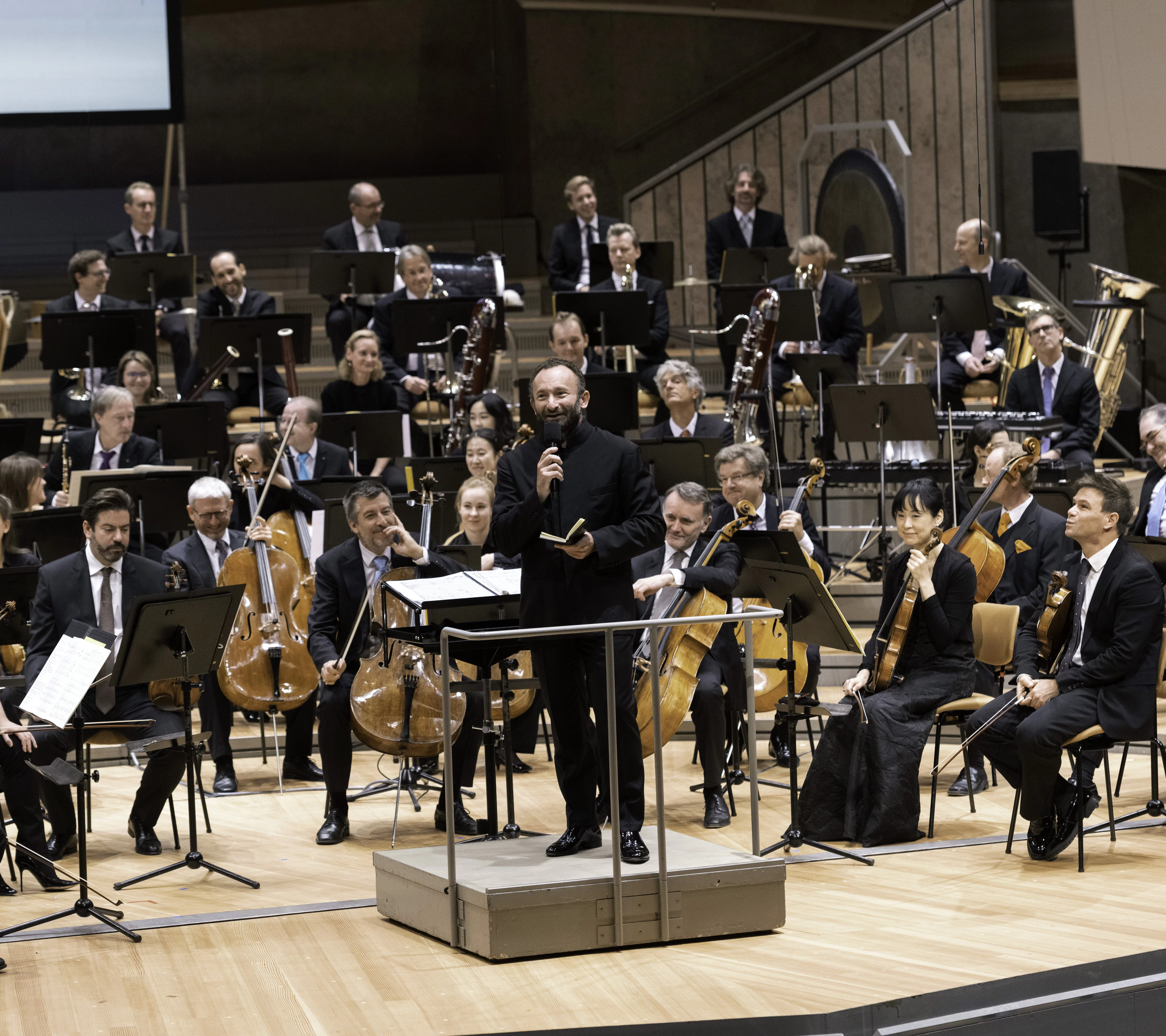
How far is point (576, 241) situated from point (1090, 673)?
496 centimetres

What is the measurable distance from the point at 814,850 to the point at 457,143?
897 centimetres

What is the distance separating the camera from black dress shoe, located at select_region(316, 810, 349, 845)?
5184 mm

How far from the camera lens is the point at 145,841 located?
5113 mm

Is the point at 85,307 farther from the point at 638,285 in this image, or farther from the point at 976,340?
the point at 976,340

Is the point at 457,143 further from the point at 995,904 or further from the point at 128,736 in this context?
the point at 995,904

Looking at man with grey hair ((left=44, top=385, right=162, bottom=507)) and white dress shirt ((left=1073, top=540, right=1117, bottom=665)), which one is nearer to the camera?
white dress shirt ((left=1073, top=540, right=1117, bottom=665))

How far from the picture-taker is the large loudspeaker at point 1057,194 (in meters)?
9.95

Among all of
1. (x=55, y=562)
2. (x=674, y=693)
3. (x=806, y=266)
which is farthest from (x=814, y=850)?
(x=806, y=266)

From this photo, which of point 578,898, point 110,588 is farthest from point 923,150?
point 578,898

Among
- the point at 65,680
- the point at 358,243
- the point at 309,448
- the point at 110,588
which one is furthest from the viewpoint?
the point at 358,243

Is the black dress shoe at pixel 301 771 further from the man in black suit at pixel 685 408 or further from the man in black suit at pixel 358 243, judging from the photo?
the man in black suit at pixel 358 243

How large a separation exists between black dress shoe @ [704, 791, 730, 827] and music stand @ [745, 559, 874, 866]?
10.0 inches

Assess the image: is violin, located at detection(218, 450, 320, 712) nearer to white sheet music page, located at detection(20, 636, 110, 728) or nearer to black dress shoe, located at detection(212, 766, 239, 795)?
black dress shoe, located at detection(212, 766, 239, 795)

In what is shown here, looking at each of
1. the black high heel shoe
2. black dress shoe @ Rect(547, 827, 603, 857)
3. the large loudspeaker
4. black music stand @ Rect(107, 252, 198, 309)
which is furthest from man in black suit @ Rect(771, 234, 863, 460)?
the black high heel shoe
